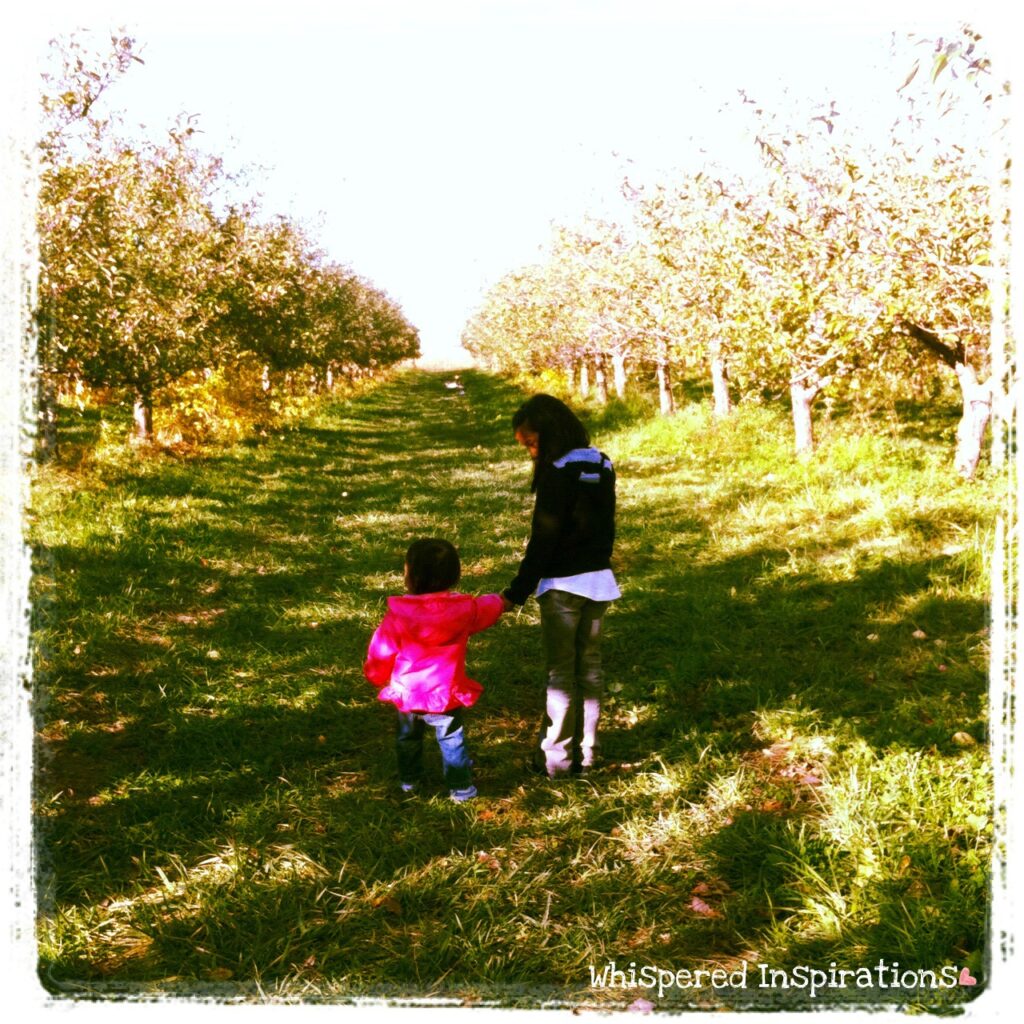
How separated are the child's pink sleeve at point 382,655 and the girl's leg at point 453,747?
1.12 ft

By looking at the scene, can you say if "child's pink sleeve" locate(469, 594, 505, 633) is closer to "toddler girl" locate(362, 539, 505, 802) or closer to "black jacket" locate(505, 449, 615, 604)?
"toddler girl" locate(362, 539, 505, 802)

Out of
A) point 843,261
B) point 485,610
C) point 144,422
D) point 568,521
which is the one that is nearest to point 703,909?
point 485,610

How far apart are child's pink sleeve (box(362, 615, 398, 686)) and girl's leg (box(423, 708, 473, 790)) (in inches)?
13.4

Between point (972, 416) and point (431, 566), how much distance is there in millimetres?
9737

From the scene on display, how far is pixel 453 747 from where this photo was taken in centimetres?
445

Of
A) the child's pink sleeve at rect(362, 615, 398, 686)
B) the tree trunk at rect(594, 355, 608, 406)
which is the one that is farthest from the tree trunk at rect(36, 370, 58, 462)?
the tree trunk at rect(594, 355, 608, 406)

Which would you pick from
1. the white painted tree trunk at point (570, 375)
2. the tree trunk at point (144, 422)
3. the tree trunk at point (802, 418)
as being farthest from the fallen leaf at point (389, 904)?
the white painted tree trunk at point (570, 375)

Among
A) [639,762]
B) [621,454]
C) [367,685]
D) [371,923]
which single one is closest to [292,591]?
[367,685]

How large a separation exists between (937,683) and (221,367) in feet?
53.2

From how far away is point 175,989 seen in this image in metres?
3.07

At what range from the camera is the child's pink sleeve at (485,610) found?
14.3 feet

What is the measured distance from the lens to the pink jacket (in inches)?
169

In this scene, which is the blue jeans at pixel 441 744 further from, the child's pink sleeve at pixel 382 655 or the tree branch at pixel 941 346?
the tree branch at pixel 941 346

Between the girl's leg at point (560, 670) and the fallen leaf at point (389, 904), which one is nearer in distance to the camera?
the fallen leaf at point (389, 904)
